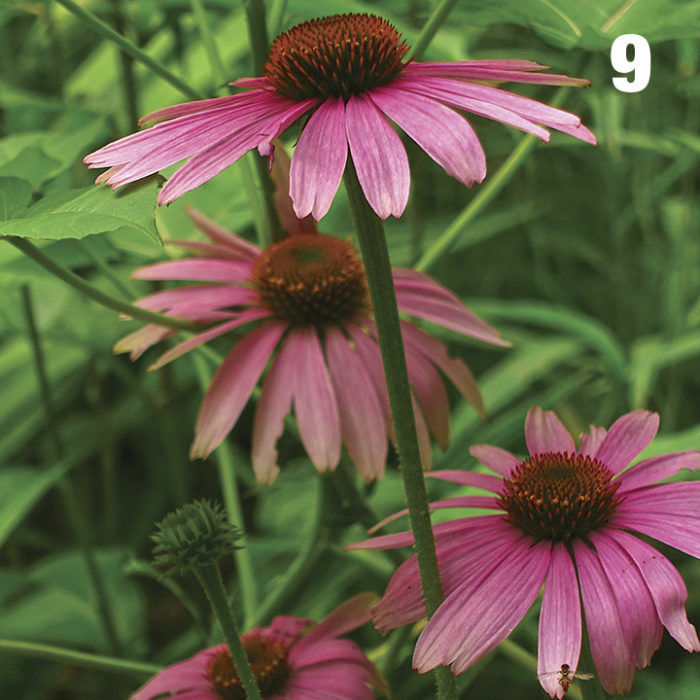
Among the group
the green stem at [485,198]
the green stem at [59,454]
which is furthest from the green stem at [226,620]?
the green stem at [59,454]

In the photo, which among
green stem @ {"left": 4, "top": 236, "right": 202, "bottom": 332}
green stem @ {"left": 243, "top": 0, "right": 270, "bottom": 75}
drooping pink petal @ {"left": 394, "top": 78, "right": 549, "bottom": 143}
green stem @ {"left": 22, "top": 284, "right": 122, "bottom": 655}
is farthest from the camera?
green stem @ {"left": 22, "top": 284, "right": 122, "bottom": 655}

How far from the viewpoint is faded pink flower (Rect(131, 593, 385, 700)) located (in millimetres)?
426

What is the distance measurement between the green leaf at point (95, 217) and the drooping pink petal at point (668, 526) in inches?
7.9

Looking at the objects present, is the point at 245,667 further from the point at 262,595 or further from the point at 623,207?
the point at 623,207

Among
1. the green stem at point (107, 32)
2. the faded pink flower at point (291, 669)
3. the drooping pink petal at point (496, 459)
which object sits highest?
the green stem at point (107, 32)

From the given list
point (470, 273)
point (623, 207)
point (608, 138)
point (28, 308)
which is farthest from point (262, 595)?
point (623, 207)

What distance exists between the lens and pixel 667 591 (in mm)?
313

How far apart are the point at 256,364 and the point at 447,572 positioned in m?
0.17

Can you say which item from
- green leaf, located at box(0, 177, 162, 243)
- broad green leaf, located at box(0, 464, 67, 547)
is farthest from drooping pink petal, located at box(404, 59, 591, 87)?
broad green leaf, located at box(0, 464, 67, 547)

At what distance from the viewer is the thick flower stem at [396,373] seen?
0.31 meters

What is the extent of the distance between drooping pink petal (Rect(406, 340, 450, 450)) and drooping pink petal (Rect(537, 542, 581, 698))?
0.43 feet

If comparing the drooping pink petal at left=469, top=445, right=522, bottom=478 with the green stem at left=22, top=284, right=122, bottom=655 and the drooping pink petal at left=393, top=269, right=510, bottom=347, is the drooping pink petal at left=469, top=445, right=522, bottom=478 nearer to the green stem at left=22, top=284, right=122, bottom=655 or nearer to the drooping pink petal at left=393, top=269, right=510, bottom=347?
the drooping pink petal at left=393, top=269, right=510, bottom=347

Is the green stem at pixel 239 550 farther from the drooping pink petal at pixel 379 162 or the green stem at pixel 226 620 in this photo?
the drooping pink petal at pixel 379 162

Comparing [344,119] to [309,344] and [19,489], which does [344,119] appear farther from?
[19,489]
